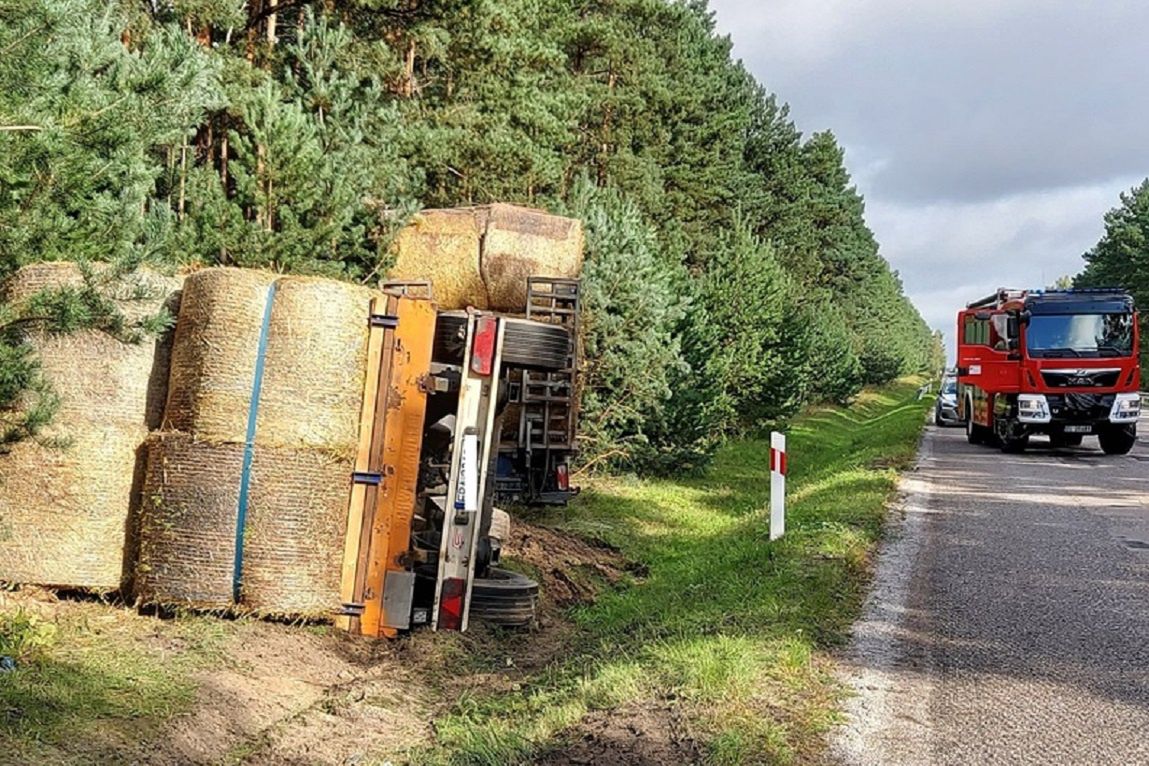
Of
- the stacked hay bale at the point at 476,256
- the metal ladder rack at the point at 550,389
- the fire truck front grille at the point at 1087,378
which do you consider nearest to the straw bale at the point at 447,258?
the stacked hay bale at the point at 476,256

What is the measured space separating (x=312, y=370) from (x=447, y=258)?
5657mm

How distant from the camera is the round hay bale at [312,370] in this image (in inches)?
256

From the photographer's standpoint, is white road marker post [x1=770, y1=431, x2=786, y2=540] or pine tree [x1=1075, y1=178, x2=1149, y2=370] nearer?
white road marker post [x1=770, y1=431, x2=786, y2=540]

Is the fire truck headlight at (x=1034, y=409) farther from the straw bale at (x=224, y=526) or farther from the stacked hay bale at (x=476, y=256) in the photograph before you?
the straw bale at (x=224, y=526)

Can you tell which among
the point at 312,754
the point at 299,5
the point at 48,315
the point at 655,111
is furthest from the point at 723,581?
the point at 655,111

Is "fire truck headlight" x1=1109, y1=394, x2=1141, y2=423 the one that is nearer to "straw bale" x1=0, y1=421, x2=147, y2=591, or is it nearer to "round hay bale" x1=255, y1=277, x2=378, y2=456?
"round hay bale" x1=255, y1=277, x2=378, y2=456

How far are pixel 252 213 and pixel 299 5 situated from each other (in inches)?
226

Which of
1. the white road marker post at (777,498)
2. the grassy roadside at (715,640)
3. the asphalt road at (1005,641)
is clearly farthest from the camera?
the white road marker post at (777,498)

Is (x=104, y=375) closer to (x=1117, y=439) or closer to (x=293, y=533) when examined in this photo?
(x=293, y=533)

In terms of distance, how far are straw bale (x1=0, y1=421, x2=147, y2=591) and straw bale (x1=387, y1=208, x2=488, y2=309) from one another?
5.54m

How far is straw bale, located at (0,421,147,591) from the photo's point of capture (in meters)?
6.53

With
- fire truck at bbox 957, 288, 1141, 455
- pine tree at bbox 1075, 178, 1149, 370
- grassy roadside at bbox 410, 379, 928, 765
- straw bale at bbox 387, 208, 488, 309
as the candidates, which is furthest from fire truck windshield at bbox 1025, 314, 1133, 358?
pine tree at bbox 1075, 178, 1149, 370

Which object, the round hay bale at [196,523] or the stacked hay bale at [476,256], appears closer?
the round hay bale at [196,523]

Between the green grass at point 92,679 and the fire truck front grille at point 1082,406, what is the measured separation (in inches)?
710
